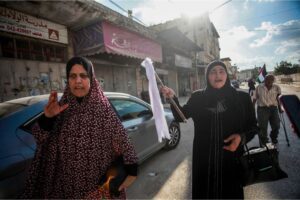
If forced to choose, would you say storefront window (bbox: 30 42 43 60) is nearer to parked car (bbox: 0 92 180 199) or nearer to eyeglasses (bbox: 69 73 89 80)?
parked car (bbox: 0 92 180 199)

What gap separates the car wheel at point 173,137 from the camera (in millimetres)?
4507

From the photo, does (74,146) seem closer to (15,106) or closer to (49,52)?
(15,106)

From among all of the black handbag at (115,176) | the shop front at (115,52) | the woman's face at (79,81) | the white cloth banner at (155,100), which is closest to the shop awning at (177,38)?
the shop front at (115,52)

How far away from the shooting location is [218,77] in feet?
6.75

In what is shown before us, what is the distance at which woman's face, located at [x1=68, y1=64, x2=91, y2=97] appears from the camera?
58.1 inches

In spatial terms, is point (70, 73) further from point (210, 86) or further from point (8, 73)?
point (8, 73)

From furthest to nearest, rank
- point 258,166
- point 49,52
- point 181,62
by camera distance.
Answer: point 181,62 → point 49,52 → point 258,166

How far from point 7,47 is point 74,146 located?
7.16m

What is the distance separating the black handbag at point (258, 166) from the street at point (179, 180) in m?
0.91

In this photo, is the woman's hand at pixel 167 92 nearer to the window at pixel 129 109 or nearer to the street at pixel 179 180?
the window at pixel 129 109

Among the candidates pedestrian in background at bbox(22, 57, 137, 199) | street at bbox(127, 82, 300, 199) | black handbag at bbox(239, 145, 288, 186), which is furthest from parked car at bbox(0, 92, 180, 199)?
black handbag at bbox(239, 145, 288, 186)

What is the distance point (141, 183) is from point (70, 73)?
7.78 feet

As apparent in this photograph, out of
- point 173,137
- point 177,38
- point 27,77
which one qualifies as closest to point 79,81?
point 173,137

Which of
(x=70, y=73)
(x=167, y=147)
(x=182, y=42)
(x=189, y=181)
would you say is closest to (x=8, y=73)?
(x=167, y=147)
